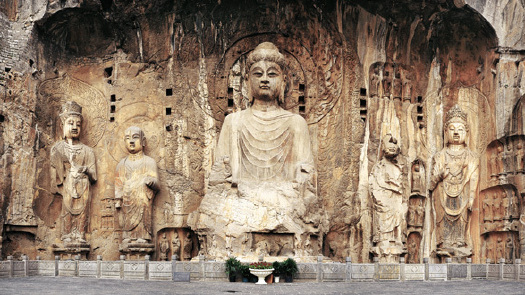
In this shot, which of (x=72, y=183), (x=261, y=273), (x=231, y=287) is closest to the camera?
(x=231, y=287)

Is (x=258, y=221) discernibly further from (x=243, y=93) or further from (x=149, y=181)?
(x=243, y=93)

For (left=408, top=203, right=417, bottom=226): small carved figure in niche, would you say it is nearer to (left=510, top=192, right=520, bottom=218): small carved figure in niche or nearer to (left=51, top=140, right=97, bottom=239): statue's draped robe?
(left=510, top=192, right=520, bottom=218): small carved figure in niche

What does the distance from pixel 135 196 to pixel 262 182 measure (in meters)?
3.12

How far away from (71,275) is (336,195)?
670cm

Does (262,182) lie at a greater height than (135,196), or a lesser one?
greater

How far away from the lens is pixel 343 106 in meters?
19.5

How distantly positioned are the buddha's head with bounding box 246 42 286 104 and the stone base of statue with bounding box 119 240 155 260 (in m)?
4.22

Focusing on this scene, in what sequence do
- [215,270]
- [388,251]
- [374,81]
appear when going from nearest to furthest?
[215,270] → [388,251] → [374,81]

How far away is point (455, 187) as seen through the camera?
18.6 meters

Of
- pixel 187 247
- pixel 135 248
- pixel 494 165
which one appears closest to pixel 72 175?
pixel 135 248

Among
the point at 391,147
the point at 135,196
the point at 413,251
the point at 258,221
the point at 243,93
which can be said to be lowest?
the point at 413,251

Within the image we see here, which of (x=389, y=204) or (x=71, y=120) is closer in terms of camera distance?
(x=389, y=204)

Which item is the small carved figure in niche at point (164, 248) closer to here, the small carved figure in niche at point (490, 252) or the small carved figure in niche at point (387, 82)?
the small carved figure in niche at point (387, 82)

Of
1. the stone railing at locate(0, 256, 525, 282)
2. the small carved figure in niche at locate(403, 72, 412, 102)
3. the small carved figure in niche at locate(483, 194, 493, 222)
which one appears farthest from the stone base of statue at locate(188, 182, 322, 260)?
the small carved figure in niche at locate(483, 194, 493, 222)
